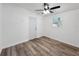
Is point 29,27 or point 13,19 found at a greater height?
point 13,19

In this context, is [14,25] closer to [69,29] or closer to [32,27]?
[32,27]

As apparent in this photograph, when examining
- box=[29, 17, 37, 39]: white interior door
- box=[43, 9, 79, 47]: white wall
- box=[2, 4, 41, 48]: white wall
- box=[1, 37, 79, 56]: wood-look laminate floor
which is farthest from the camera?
box=[29, 17, 37, 39]: white interior door

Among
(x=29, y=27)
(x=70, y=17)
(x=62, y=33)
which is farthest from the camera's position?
(x=29, y=27)

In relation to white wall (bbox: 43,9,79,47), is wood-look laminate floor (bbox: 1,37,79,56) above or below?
below

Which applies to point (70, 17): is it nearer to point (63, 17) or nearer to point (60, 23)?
point (63, 17)

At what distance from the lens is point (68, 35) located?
16.3 feet

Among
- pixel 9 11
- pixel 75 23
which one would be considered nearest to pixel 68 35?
pixel 75 23

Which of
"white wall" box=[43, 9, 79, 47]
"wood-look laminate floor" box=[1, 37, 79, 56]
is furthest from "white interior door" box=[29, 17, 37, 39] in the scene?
"wood-look laminate floor" box=[1, 37, 79, 56]

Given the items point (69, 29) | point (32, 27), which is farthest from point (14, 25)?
point (69, 29)

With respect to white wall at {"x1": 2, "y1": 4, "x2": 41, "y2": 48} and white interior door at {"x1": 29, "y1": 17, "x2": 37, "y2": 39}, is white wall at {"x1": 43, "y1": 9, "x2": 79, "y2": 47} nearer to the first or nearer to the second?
white interior door at {"x1": 29, "y1": 17, "x2": 37, "y2": 39}

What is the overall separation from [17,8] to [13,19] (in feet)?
2.66

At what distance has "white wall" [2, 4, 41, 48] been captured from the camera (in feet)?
13.3

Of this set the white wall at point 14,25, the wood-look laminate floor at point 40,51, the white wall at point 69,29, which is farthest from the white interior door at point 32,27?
the wood-look laminate floor at point 40,51

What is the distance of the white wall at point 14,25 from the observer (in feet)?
13.3
